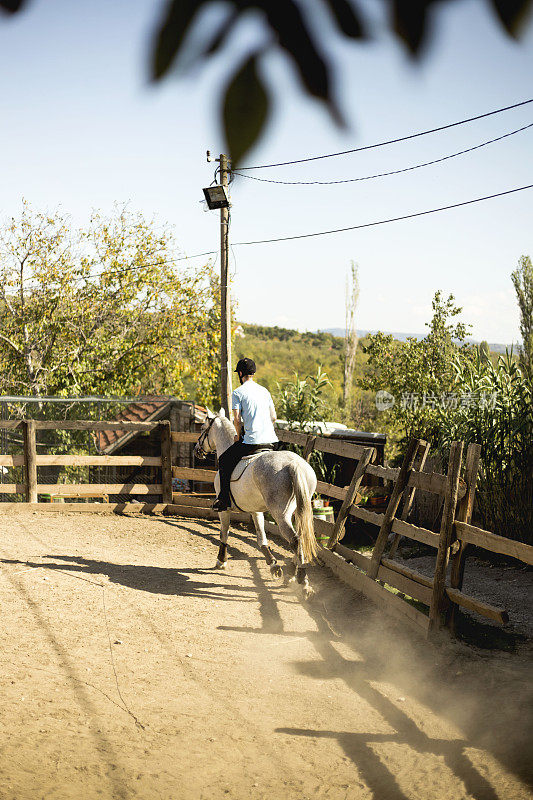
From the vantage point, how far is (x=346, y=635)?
18.8ft

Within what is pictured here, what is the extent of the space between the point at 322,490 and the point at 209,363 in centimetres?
1222

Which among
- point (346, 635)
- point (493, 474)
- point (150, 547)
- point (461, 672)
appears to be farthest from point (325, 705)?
point (493, 474)

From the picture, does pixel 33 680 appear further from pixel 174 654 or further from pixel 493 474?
pixel 493 474

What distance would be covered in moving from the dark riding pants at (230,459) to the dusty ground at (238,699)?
3.09ft

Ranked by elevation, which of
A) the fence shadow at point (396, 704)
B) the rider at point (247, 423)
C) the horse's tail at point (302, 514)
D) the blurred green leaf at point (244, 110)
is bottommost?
the fence shadow at point (396, 704)

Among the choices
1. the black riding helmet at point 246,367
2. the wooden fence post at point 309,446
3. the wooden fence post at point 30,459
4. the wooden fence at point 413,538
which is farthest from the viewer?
the wooden fence post at point 30,459

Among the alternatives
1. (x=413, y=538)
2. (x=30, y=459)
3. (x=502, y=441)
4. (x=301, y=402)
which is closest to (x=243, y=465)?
(x=413, y=538)

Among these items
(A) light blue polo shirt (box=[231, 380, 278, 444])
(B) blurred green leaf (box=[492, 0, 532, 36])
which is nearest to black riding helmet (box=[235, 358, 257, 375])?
(A) light blue polo shirt (box=[231, 380, 278, 444])

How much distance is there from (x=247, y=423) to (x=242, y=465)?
43 cm

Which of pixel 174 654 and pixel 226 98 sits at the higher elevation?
pixel 226 98

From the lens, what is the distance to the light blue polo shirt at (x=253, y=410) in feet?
23.8

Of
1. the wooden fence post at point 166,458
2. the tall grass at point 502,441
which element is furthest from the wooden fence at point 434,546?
→ the wooden fence post at point 166,458

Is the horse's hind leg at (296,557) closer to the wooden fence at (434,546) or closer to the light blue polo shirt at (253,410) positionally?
the wooden fence at (434,546)

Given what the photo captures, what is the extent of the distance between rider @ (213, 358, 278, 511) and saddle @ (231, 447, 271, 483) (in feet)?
0.17
